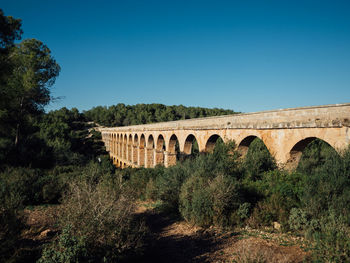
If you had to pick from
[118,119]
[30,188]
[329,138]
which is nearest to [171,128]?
Result: [30,188]

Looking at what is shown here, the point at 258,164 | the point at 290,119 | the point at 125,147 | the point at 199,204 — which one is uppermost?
the point at 290,119

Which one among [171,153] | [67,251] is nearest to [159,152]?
[171,153]

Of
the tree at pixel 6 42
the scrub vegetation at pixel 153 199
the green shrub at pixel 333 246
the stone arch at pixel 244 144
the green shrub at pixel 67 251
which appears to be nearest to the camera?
the green shrub at pixel 67 251

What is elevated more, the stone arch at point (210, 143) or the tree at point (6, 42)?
the tree at point (6, 42)

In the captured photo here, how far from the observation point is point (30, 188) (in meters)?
9.33

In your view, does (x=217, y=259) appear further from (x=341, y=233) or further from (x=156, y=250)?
(x=341, y=233)

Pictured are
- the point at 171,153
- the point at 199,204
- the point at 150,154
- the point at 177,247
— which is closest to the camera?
the point at 177,247

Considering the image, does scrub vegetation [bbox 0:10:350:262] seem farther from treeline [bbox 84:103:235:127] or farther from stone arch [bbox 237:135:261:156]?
treeline [bbox 84:103:235:127]

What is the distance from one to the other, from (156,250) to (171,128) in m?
14.2

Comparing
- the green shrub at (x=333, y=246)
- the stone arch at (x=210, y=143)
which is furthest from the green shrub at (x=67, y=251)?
the stone arch at (x=210, y=143)

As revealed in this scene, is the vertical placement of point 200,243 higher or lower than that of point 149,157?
higher

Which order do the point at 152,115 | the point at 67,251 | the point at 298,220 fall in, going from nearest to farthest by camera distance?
1. the point at 67,251
2. the point at 298,220
3. the point at 152,115

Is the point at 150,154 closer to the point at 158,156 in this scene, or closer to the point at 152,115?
the point at 158,156

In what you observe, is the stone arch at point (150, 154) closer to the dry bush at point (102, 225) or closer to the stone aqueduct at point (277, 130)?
the stone aqueduct at point (277, 130)
